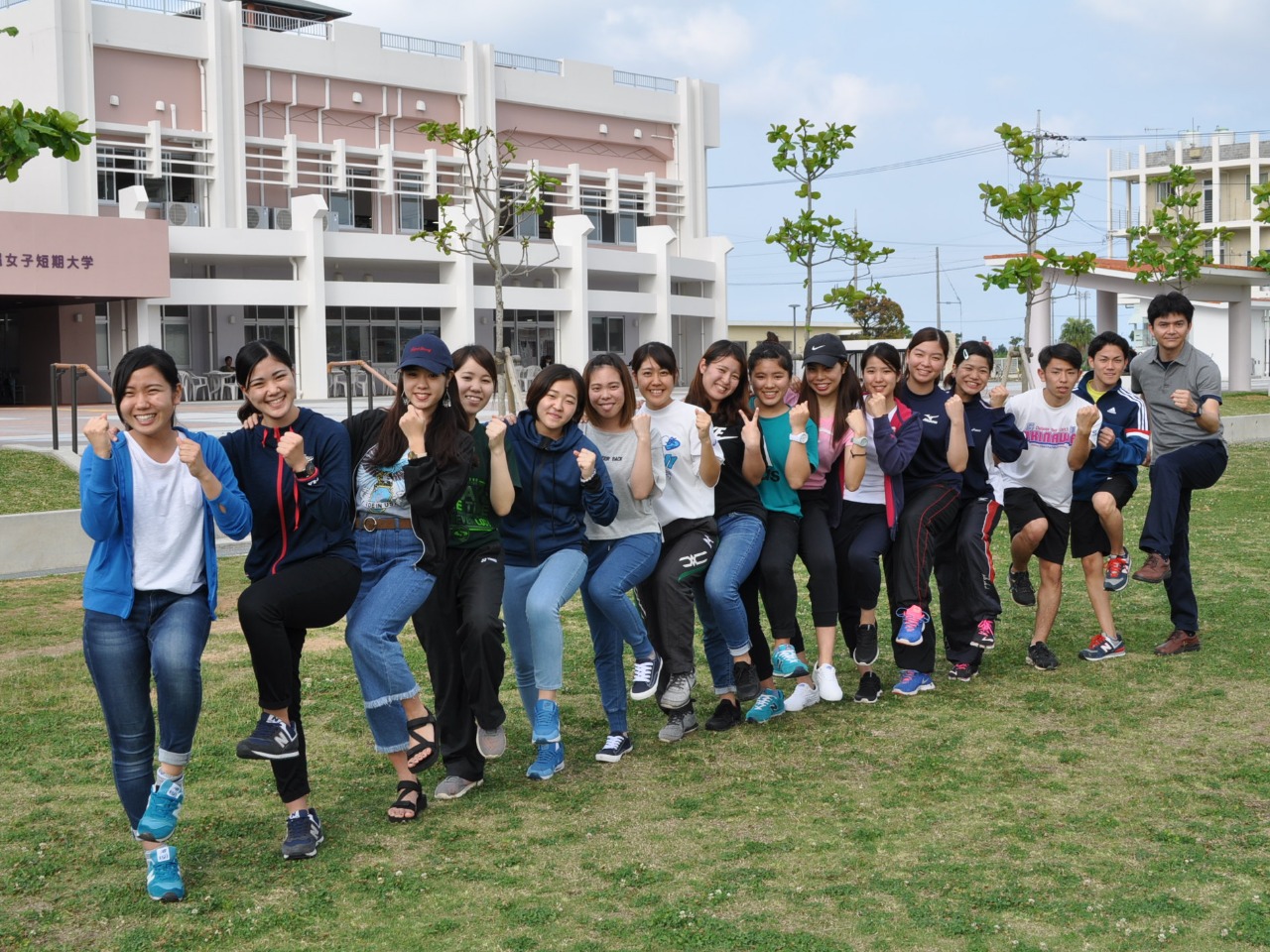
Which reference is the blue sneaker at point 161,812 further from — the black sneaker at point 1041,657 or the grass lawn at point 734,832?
the black sneaker at point 1041,657

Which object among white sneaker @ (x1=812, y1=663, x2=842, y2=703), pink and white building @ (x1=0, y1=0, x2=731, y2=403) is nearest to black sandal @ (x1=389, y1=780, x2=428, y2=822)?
white sneaker @ (x1=812, y1=663, x2=842, y2=703)

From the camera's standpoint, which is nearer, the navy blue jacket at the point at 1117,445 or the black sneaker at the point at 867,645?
the black sneaker at the point at 867,645

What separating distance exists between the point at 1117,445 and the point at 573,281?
118 feet

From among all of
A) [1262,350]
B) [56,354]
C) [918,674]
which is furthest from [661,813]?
[1262,350]

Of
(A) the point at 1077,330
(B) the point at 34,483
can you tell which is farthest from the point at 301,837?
(A) the point at 1077,330

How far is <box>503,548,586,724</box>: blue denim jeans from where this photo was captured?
515cm

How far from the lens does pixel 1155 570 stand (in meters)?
7.12

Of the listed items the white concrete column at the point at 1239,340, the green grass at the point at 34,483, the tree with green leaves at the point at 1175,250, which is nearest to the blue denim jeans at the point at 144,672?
the green grass at the point at 34,483

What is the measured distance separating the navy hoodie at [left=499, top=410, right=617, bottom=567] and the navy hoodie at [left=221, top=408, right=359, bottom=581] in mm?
926

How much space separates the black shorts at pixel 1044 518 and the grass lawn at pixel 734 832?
0.63 m

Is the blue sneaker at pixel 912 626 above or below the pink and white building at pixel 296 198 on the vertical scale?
below

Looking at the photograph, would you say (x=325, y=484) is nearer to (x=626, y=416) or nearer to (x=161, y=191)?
(x=626, y=416)

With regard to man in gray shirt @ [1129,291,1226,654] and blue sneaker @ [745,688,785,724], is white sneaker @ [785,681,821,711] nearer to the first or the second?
blue sneaker @ [745,688,785,724]

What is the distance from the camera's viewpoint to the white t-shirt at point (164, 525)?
13.5 feet
